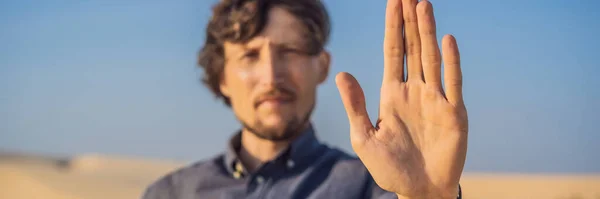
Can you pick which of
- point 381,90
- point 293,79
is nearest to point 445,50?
point 381,90

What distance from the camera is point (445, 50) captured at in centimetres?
194

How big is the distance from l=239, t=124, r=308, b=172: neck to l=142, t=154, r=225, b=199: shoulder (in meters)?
0.12

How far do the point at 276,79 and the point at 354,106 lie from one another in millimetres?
861

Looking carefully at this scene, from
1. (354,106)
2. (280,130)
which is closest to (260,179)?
(280,130)

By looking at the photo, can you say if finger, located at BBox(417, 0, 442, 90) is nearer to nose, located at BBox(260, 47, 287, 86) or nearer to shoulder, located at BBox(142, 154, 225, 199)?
nose, located at BBox(260, 47, 287, 86)

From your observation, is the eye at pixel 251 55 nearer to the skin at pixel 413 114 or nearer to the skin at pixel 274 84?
the skin at pixel 274 84

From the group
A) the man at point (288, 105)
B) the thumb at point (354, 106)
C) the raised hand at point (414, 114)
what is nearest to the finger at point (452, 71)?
the raised hand at point (414, 114)

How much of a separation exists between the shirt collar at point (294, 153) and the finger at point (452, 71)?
1.05m

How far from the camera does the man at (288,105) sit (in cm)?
211

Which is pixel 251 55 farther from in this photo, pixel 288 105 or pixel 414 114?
pixel 414 114

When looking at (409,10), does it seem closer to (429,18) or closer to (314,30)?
(429,18)

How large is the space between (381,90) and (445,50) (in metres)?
0.30

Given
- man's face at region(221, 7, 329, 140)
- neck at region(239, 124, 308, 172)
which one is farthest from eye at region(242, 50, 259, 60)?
neck at region(239, 124, 308, 172)

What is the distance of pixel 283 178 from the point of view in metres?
2.92
